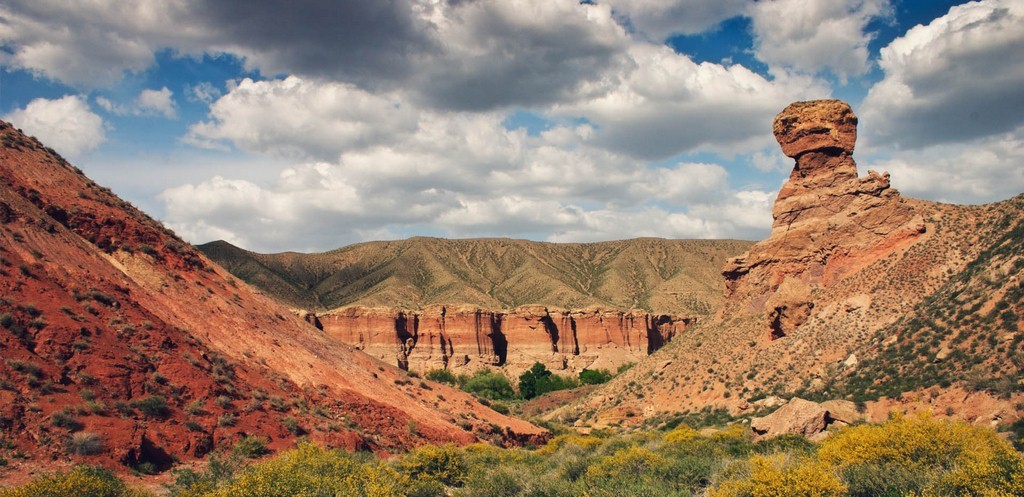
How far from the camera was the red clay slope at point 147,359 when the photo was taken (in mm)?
15383

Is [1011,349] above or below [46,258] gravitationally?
below

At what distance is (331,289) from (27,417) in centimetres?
10810

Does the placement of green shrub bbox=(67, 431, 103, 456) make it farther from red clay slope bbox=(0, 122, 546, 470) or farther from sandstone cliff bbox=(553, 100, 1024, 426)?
sandstone cliff bbox=(553, 100, 1024, 426)

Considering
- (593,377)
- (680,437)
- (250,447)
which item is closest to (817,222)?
(680,437)

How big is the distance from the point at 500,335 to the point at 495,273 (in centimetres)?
4406

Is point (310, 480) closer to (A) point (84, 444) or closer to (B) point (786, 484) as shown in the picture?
(A) point (84, 444)

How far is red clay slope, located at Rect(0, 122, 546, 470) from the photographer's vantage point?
15.4 metres

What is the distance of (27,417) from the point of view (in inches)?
566

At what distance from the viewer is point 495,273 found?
128875mm

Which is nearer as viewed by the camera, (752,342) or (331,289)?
(752,342)

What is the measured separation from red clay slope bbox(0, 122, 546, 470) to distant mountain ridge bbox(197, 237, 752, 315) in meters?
72.1

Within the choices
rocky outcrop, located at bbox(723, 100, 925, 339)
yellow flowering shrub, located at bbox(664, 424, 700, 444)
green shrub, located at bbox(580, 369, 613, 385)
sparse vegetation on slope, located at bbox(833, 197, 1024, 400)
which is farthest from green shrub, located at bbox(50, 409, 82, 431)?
green shrub, located at bbox(580, 369, 613, 385)

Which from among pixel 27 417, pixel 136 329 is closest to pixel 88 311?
pixel 136 329

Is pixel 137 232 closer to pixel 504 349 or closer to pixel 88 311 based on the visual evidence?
pixel 88 311
